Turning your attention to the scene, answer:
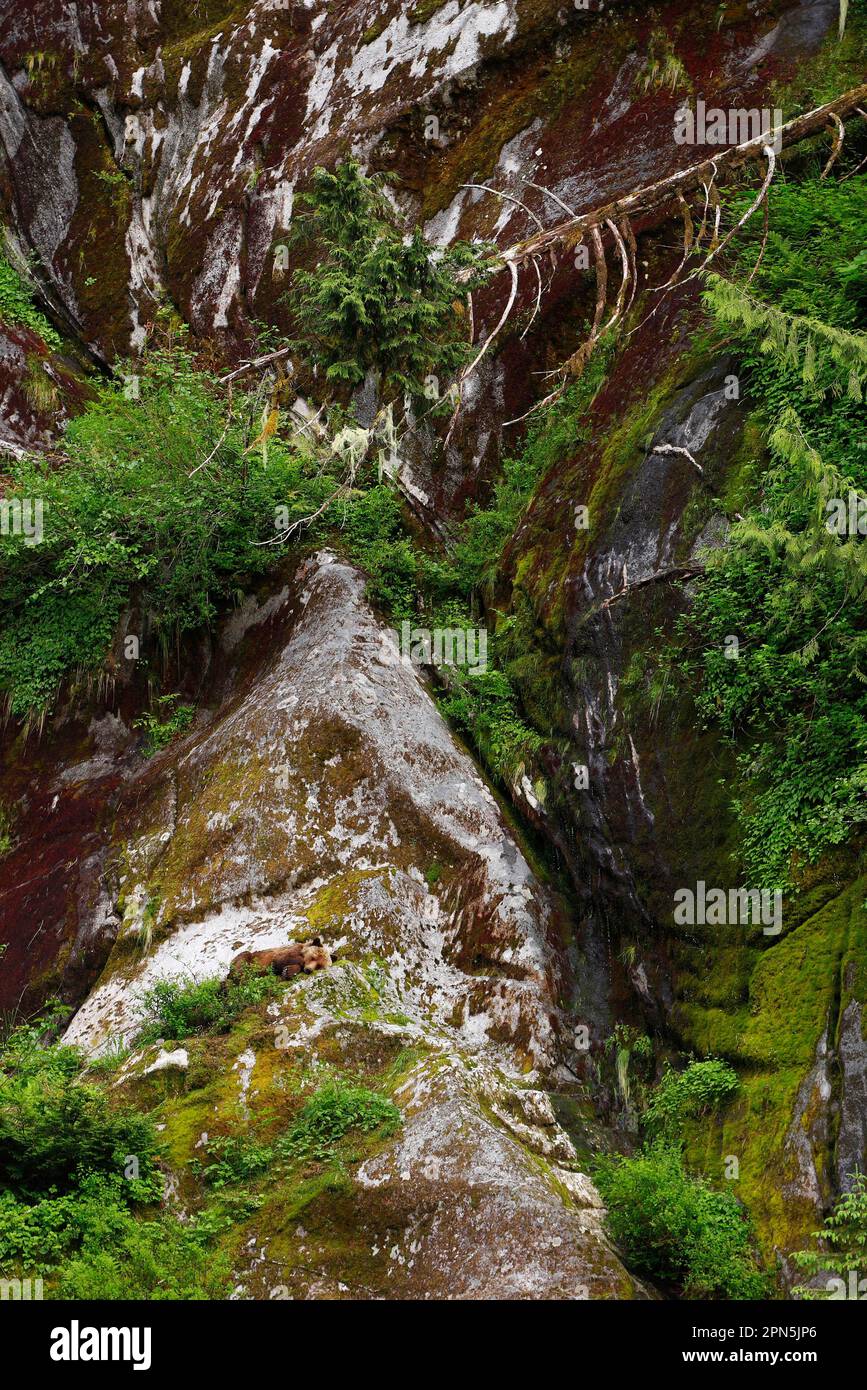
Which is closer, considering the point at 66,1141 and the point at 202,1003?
the point at 66,1141

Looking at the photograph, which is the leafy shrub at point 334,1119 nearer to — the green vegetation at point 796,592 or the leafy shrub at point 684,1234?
the leafy shrub at point 684,1234

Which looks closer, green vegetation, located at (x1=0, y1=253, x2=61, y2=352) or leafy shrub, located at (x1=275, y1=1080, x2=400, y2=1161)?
leafy shrub, located at (x1=275, y1=1080, x2=400, y2=1161)

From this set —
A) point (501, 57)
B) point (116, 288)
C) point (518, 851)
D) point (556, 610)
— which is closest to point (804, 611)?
point (556, 610)

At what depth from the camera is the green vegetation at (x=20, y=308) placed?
20.4m

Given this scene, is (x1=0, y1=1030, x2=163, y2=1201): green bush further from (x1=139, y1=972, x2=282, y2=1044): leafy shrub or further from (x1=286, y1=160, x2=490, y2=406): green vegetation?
(x1=286, y1=160, x2=490, y2=406): green vegetation

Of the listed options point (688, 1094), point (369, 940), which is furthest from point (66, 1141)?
point (688, 1094)

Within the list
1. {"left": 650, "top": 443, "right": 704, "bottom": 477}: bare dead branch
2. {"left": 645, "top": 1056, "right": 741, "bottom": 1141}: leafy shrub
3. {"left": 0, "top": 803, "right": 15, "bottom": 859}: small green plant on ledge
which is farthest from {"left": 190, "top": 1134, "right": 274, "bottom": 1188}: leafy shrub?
{"left": 650, "top": 443, "right": 704, "bottom": 477}: bare dead branch

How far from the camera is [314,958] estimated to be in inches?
381

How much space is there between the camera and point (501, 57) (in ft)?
55.1

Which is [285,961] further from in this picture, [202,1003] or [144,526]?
[144,526]

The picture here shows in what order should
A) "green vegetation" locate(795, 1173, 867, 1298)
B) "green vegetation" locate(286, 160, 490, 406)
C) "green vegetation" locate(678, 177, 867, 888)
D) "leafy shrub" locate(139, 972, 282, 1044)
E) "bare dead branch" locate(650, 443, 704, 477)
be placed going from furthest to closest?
"green vegetation" locate(286, 160, 490, 406) → "bare dead branch" locate(650, 443, 704, 477) → "leafy shrub" locate(139, 972, 282, 1044) → "green vegetation" locate(678, 177, 867, 888) → "green vegetation" locate(795, 1173, 867, 1298)

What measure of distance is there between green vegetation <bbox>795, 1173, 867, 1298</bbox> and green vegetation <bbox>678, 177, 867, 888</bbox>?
2.38 meters

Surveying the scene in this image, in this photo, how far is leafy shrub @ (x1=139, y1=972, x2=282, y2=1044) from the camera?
9.37 meters

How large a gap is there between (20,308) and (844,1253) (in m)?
20.7
